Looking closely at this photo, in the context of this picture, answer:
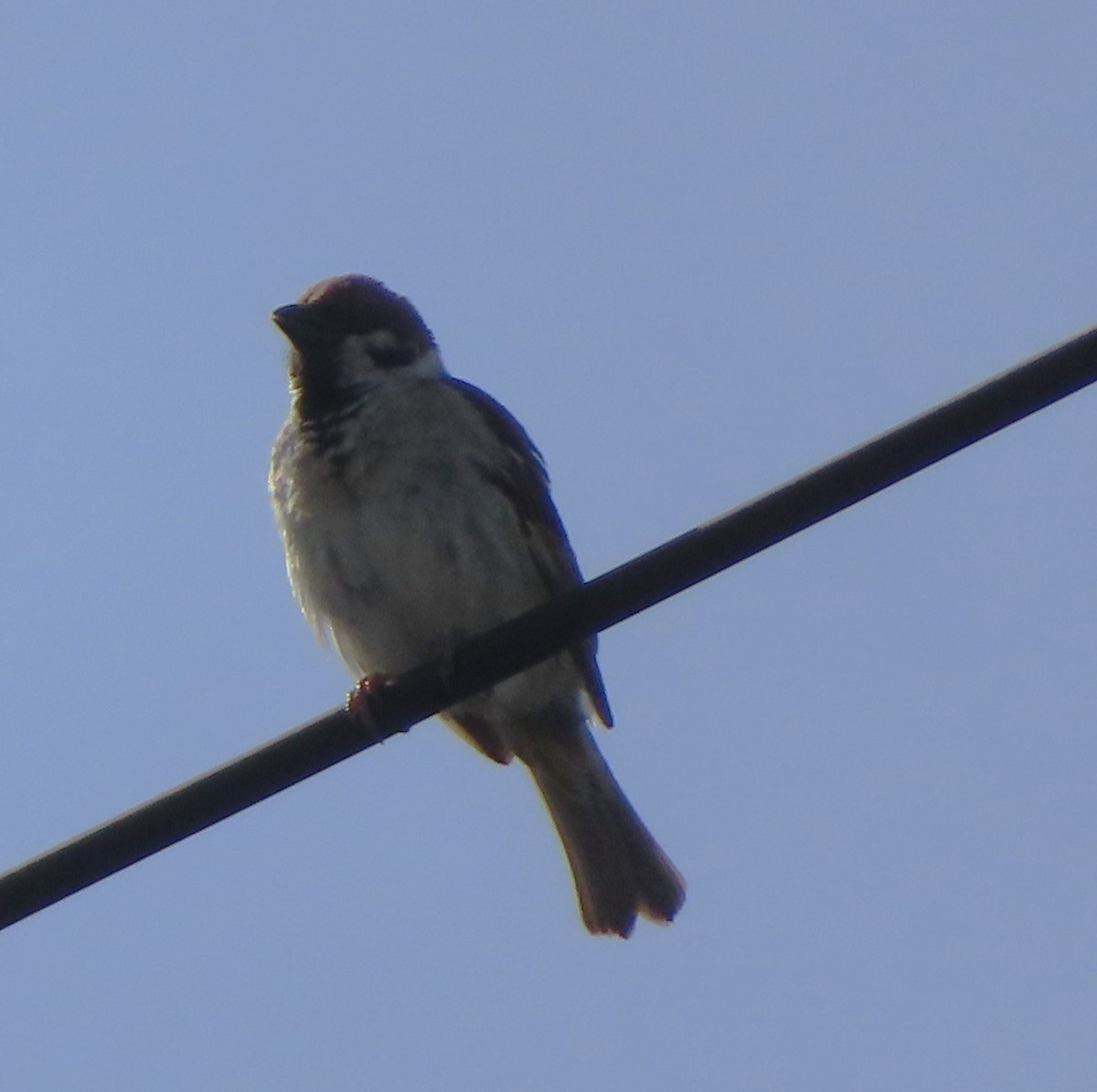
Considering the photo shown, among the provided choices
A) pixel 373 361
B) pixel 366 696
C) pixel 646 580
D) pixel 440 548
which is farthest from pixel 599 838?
pixel 646 580

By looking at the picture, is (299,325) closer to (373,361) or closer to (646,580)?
(373,361)

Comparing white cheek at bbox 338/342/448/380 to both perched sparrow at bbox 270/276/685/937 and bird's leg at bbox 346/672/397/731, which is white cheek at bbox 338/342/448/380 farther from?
bird's leg at bbox 346/672/397/731

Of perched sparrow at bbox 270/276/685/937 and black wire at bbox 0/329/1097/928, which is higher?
perched sparrow at bbox 270/276/685/937

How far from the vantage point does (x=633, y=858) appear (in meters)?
5.83

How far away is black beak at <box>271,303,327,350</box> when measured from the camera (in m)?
6.00

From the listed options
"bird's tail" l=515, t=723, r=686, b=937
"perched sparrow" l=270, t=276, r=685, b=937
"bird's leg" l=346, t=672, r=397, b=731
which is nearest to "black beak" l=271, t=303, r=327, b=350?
"perched sparrow" l=270, t=276, r=685, b=937

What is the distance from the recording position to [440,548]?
5363 millimetres

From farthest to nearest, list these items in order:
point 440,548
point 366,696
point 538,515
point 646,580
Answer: point 538,515
point 440,548
point 366,696
point 646,580

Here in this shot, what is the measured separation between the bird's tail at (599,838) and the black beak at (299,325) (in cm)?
142

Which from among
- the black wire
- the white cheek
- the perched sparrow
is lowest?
the black wire

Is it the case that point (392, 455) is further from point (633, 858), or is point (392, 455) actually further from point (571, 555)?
point (633, 858)

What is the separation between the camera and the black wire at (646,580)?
10.1 feet

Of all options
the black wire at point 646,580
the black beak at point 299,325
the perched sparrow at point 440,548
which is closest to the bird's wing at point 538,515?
the perched sparrow at point 440,548

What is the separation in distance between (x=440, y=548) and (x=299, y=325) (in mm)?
1087
